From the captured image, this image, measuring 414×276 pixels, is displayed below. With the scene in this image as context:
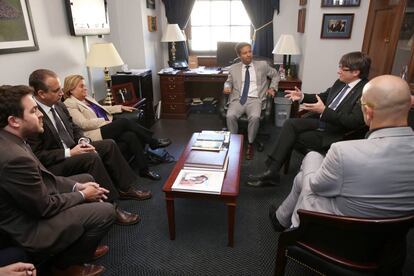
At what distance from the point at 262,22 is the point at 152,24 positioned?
1.66m

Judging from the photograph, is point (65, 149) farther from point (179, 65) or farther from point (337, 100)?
point (179, 65)

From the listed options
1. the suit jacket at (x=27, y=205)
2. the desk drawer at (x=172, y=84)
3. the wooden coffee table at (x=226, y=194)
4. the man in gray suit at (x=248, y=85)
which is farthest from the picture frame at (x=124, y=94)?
the suit jacket at (x=27, y=205)

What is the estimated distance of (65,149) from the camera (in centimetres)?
203

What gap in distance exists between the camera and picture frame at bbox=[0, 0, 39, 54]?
2.14 meters

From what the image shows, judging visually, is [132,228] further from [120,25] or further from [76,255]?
[120,25]

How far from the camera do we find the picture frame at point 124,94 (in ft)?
10.9

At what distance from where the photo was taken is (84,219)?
4.76 ft

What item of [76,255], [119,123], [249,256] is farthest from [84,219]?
[119,123]

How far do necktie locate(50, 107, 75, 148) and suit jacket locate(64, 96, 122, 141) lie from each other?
231 mm

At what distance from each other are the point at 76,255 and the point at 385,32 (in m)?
3.41

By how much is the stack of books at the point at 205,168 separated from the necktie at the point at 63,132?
933 mm

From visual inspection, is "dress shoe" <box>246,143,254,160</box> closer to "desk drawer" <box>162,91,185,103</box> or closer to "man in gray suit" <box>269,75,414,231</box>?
"desk drawer" <box>162,91,185,103</box>

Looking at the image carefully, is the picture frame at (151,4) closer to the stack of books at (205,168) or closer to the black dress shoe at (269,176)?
the stack of books at (205,168)

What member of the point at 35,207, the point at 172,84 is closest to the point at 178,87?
the point at 172,84
